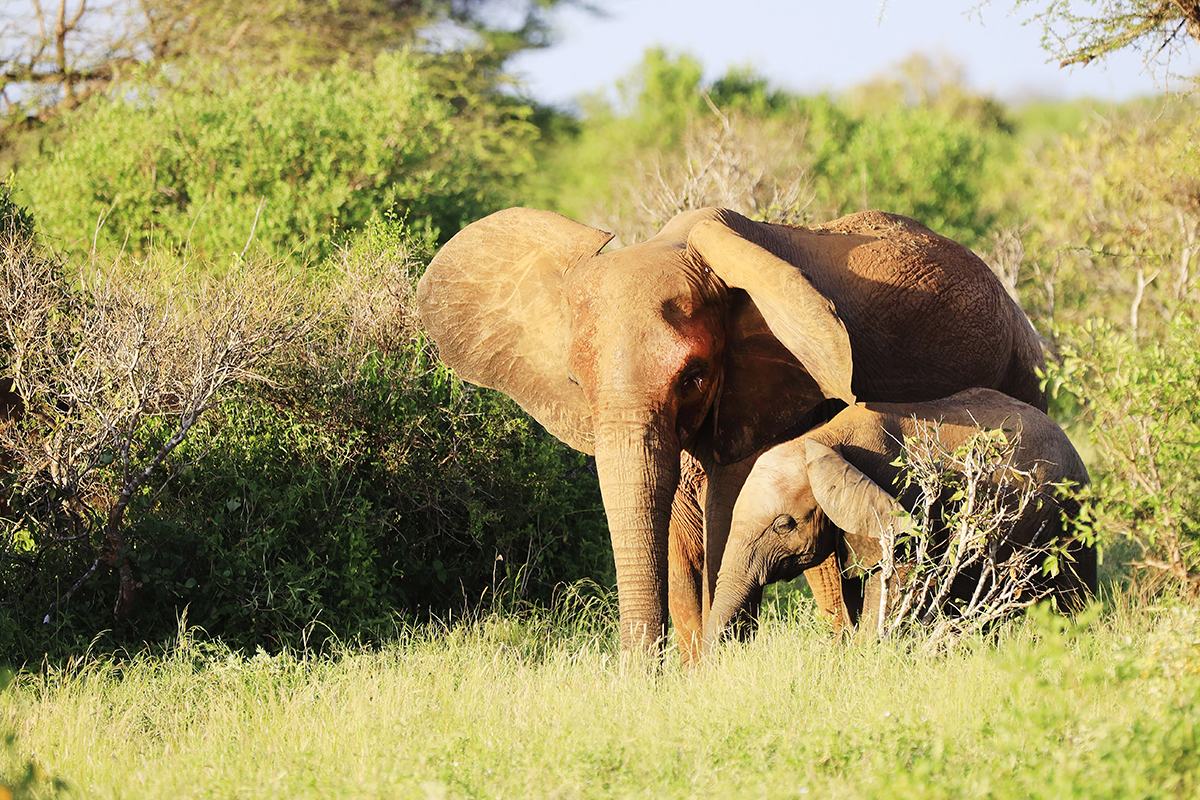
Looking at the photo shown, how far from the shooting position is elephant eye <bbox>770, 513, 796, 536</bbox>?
559 centimetres

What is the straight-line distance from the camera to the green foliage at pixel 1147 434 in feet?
18.9

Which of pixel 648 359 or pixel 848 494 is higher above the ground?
pixel 648 359

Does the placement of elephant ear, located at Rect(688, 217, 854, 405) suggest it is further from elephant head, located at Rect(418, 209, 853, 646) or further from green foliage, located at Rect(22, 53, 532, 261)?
green foliage, located at Rect(22, 53, 532, 261)

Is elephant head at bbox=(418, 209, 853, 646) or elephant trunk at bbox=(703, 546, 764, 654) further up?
elephant head at bbox=(418, 209, 853, 646)

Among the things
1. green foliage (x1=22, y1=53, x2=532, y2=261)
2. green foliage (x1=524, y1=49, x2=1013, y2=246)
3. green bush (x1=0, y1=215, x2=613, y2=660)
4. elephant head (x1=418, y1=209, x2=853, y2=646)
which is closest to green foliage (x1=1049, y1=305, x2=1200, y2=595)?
elephant head (x1=418, y1=209, x2=853, y2=646)

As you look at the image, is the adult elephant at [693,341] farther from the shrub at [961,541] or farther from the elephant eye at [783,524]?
the shrub at [961,541]

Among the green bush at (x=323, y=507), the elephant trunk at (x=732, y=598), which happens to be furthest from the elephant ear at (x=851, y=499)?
the green bush at (x=323, y=507)

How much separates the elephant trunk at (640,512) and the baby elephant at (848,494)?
39 centimetres

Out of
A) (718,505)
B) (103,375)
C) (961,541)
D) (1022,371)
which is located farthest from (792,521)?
(103,375)

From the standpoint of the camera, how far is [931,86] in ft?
131

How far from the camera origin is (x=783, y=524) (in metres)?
5.60

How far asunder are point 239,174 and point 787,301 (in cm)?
752

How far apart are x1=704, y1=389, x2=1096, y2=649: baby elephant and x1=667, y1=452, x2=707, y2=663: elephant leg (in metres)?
0.65

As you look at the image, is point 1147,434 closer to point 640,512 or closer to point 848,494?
point 848,494
